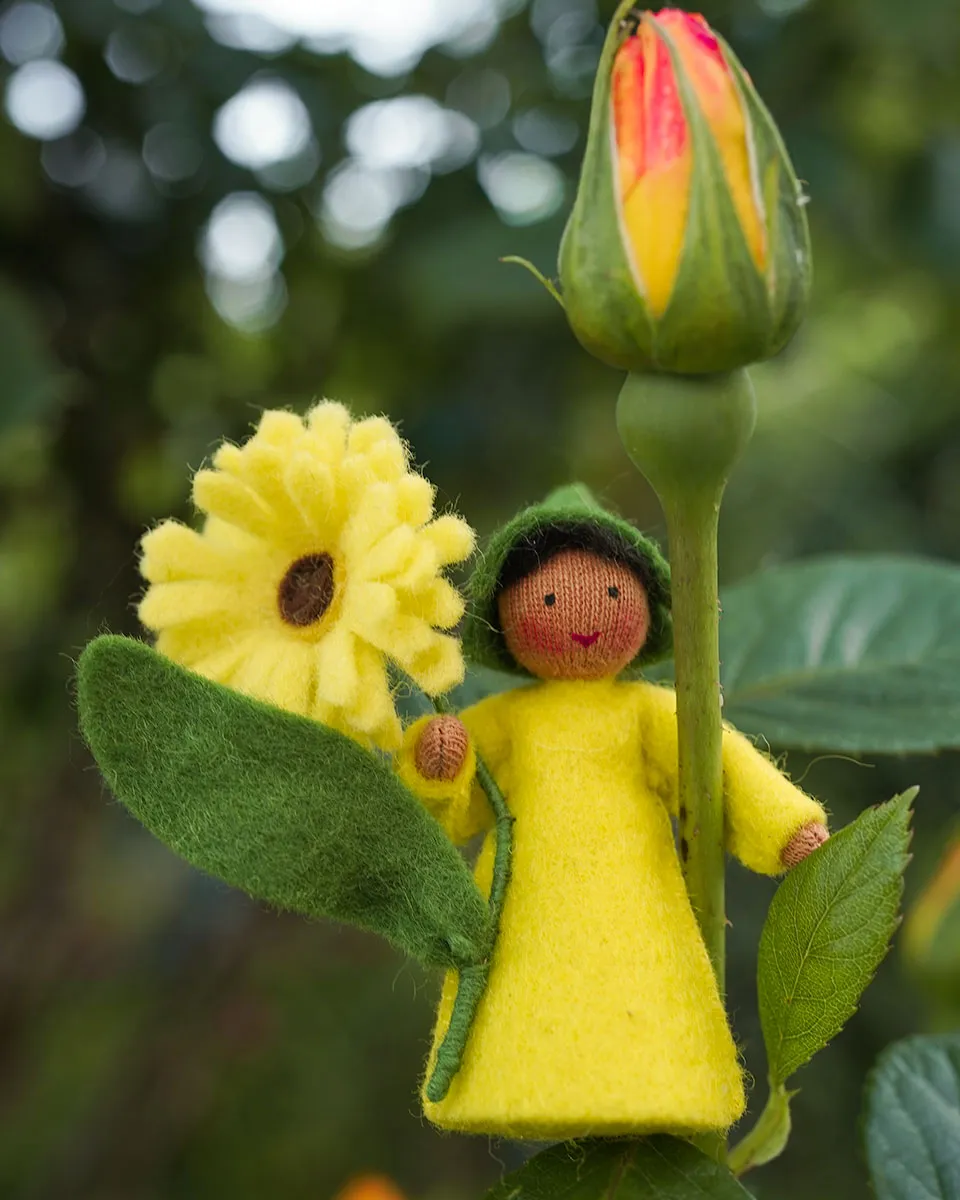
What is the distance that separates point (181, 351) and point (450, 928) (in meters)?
1.37

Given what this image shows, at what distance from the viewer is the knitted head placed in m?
0.55

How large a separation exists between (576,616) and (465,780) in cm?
9

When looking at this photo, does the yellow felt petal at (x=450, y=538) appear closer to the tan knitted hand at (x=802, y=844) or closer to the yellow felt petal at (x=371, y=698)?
the yellow felt petal at (x=371, y=698)

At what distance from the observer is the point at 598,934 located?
1.65 ft

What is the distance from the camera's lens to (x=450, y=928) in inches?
19.7

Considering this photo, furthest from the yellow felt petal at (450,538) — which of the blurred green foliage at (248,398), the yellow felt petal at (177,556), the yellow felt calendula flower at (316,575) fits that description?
the blurred green foliage at (248,398)

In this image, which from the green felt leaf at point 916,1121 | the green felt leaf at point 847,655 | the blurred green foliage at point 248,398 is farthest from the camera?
the blurred green foliage at point 248,398

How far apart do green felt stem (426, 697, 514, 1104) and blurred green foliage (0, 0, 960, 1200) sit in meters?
0.92

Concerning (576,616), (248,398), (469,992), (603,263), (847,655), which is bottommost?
(248,398)

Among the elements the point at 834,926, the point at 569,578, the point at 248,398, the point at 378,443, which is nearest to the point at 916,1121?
the point at 834,926

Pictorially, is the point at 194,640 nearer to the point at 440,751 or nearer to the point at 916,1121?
the point at 440,751

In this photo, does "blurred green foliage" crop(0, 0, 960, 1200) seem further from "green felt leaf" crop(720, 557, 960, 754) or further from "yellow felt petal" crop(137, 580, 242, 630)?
"yellow felt petal" crop(137, 580, 242, 630)

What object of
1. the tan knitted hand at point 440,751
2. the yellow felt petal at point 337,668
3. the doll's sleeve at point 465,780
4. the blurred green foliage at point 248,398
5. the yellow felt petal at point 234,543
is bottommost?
the blurred green foliage at point 248,398

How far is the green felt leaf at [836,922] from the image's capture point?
49cm
